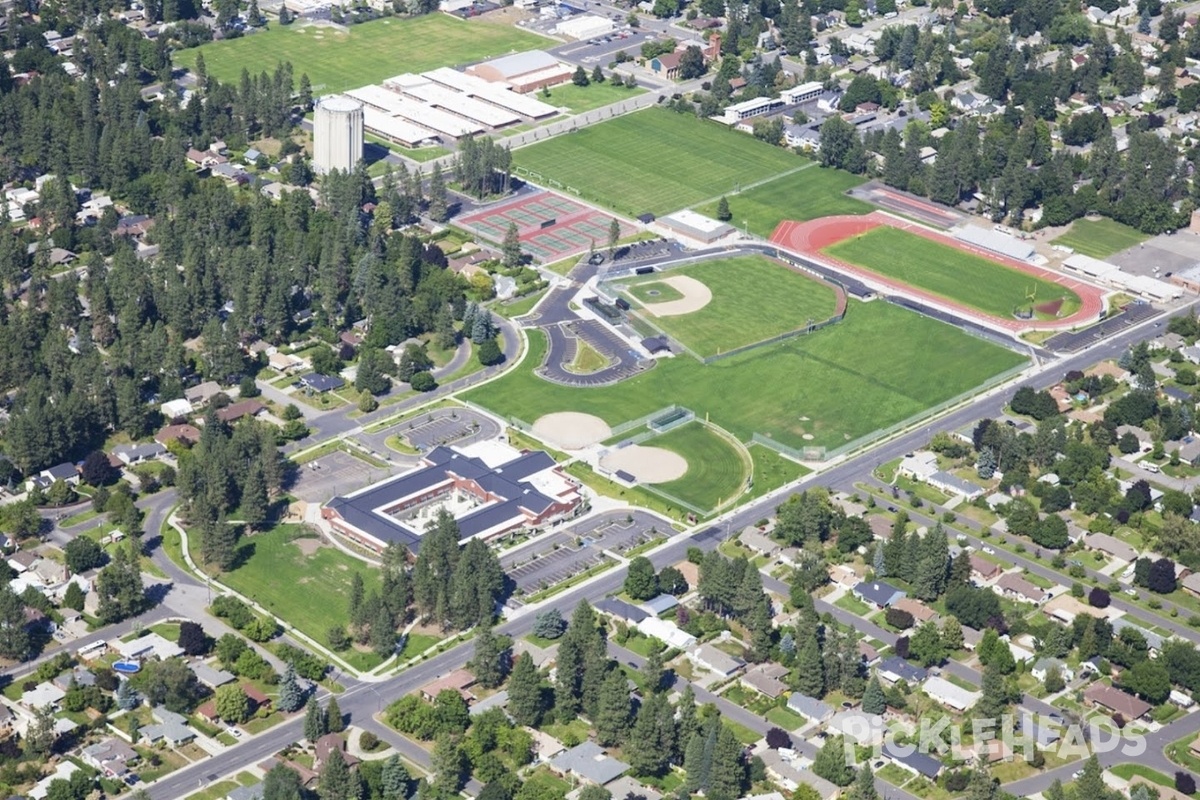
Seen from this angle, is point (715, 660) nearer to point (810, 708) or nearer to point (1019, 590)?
point (810, 708)

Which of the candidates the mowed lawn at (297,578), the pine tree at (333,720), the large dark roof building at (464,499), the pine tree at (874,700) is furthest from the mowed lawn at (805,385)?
the pine tree at (333,720)

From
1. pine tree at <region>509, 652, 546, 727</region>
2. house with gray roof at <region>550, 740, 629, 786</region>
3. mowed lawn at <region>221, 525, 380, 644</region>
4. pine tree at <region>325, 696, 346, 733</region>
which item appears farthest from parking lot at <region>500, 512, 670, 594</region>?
pine tree at <region>325, 696, 346, 733</region>

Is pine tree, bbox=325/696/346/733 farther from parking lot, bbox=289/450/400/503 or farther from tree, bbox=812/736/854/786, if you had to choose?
tree, bbox=812/736/854/786

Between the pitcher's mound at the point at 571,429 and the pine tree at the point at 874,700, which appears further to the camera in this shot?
the pitcher's mound at the point at 571,429

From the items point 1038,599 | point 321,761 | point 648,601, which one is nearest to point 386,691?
point 321,761

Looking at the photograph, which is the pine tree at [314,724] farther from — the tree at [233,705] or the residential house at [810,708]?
the residential house at [810,708]

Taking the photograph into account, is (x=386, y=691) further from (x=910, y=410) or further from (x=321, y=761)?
(x=910, y=410)
